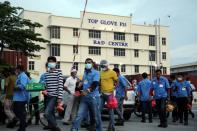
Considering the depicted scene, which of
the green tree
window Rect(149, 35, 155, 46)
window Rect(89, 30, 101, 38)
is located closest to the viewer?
the green tree

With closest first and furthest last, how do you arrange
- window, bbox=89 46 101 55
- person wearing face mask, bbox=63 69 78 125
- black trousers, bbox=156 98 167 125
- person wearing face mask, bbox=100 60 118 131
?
person wearing face mask, bbox=100 60 118 131, black trousers, bbox=156 98 167 125, person wearing face mask, bbox=63 69 78 125, window, bbox=89 46 101 55

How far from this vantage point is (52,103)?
1033 centimetres

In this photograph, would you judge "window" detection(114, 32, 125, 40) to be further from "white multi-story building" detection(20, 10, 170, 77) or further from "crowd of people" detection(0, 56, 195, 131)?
"crowd of people" detection(0, 56, 195, 131)

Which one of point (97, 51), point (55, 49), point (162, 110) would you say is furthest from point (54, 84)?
point (97, 51)

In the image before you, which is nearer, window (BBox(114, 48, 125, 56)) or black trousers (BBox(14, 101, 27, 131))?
black trousers (BBox(14, 101, 27, 131))

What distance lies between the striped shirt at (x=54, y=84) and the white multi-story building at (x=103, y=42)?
5246cm

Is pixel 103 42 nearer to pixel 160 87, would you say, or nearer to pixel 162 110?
pixel 160 87

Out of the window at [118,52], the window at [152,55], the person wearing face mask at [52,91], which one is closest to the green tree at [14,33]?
the person wearing face mask at [52,91]

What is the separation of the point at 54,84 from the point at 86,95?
814 millimetres

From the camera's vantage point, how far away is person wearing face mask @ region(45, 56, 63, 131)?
10.3 metres

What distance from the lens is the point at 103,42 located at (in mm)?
70625

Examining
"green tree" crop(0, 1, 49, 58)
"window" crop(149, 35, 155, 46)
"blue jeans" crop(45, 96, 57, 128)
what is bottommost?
"blue jeans" crop(45, 96, 57, 128)

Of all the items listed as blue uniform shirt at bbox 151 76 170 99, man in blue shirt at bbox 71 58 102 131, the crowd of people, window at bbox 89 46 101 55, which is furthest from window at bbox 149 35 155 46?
man in blue shirt at bbox 71 58 102 131

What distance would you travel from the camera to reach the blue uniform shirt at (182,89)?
1542cm
